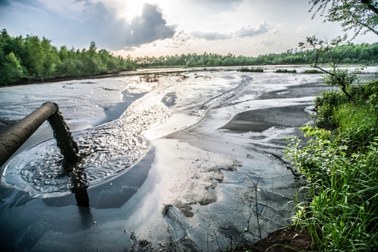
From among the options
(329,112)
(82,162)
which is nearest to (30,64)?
(82,162)

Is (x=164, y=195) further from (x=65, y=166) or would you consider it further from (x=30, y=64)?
(x=30, y=64)

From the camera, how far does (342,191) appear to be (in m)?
3.16

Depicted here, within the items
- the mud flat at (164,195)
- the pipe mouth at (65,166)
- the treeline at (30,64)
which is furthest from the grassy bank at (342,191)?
the treeline at (30,64)

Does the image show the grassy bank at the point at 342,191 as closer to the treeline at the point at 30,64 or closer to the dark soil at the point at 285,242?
the dark soil at the point at 285,242

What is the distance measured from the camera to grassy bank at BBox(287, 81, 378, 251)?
103 inches

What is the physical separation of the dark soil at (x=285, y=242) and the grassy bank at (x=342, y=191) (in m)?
0.14

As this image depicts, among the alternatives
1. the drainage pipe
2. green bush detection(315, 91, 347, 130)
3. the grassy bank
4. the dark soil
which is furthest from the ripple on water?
green bush detection(315, 91, 347, 130)

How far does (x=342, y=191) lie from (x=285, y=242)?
37.7 inches

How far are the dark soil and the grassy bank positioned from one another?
135mm

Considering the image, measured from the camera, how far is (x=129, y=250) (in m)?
3.86

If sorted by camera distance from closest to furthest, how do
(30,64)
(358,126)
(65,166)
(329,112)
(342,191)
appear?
(342,191)
(358,126)
(65,166)
(329,112)
(30,64)

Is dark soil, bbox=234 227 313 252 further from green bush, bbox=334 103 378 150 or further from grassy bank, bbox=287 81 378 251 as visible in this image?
green bush, bbox=334 103 378 150

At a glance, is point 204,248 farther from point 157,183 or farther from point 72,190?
point 72,190

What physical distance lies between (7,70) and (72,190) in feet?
121
